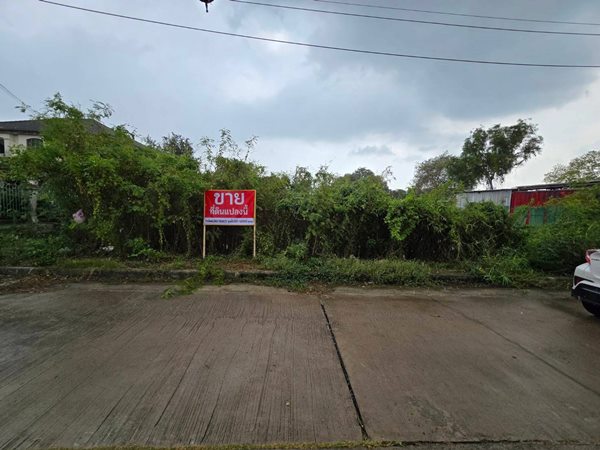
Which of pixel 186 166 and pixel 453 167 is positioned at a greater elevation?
pixel 453 167

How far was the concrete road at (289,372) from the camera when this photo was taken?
2029 mm

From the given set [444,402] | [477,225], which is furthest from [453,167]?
[444,402]

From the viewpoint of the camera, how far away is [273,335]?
342 centimetres

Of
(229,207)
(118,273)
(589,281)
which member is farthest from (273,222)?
(589,281)

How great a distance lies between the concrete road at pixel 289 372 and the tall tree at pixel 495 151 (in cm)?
2994

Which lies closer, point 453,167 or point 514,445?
point 514,445

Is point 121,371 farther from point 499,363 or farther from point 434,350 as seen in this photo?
point 499,363

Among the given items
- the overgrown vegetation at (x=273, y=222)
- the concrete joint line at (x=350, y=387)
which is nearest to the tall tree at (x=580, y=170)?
the overgrown vegetation at (x=273, y=222)

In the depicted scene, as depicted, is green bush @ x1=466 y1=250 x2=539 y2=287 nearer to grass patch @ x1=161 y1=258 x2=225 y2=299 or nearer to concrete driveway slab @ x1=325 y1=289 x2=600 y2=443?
concrete driveway slab @ x1=325 y1=289 x2=600 y2=443

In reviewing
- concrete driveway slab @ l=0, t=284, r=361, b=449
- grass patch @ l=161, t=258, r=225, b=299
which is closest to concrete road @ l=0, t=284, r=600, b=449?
concrete driveway slab @ l=0, t=284, r=361, b=449

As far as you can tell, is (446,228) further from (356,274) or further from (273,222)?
(273,222)

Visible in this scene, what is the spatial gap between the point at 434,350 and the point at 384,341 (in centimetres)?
50

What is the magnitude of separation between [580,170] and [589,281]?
22.9 feet

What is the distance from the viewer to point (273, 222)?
657 cm
